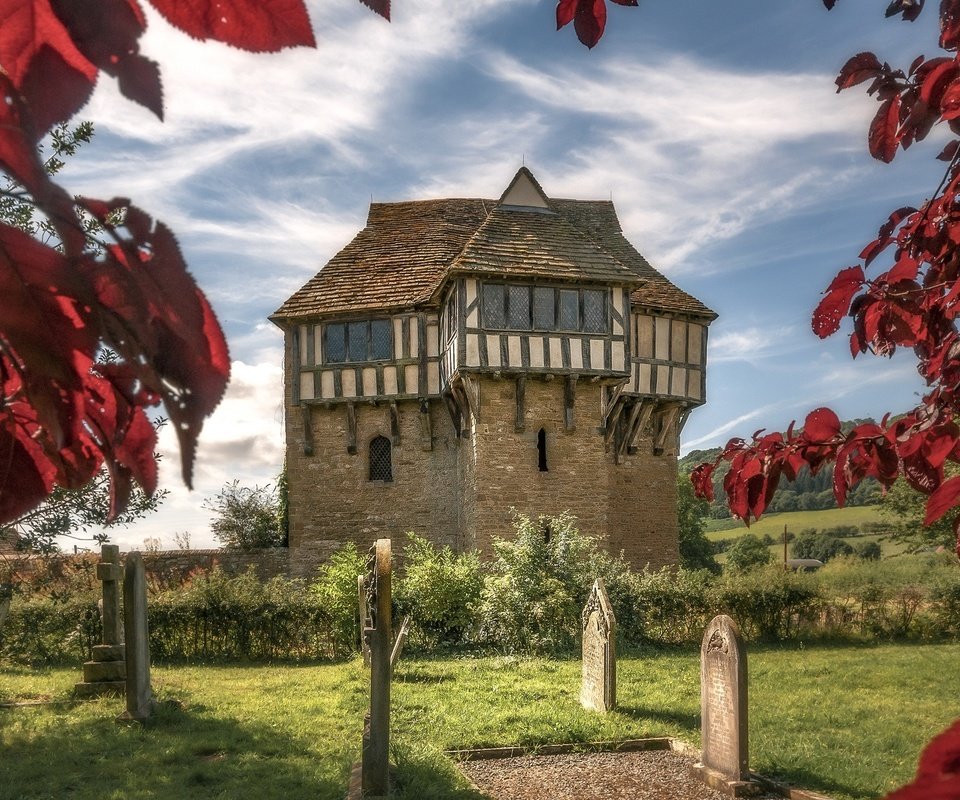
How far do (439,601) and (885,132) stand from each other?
14.2 m

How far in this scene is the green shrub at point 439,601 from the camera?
53.6ft

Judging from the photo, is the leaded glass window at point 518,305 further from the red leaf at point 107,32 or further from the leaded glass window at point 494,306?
the red leaf at point 107,32

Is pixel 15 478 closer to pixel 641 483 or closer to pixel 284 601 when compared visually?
pixel 284 601

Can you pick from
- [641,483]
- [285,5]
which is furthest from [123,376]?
[641,483]

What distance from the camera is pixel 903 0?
3328 mm

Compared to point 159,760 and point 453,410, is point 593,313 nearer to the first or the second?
point 453,410

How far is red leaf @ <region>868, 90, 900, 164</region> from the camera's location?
327 cm

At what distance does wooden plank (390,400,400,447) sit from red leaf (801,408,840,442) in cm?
1956

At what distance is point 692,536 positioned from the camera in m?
42.3

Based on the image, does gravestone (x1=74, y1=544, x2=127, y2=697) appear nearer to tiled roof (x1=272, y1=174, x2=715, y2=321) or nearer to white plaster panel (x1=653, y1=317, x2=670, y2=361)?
tiled roof (x1=272, y1=174, x2=715, y2=321)

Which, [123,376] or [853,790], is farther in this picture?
[853,790]

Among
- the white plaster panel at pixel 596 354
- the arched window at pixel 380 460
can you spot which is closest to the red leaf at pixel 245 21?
the white plaster panel at pixel 596 354

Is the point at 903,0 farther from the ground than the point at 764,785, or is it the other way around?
the point at 903,0

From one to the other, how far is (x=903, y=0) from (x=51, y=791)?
8.22 meters
